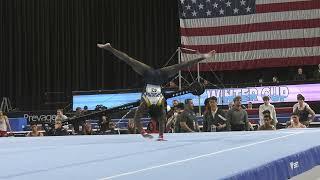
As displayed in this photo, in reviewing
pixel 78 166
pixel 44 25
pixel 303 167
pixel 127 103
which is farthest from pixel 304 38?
pixel 78 166

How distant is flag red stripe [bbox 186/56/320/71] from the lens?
55.7 ft

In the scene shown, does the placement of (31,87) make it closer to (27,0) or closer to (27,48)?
(27,48)

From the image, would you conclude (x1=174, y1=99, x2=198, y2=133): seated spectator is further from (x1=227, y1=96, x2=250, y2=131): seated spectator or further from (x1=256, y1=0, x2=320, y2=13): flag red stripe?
(x1=256, y1=0, x2=320, y2=13): flag red stripe

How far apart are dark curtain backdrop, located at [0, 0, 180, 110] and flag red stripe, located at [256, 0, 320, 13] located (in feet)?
13.0

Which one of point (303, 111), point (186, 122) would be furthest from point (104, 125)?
point (303, 111)

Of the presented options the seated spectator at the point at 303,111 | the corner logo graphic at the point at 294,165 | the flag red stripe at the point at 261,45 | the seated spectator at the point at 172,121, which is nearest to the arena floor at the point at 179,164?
the corner logo graphic at the point at 294,165

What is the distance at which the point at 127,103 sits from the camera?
14.7 meters

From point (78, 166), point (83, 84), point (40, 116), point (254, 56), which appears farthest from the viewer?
point (83, 84)

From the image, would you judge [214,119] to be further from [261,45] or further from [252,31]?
[252,31]

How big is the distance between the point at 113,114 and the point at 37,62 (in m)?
9.02

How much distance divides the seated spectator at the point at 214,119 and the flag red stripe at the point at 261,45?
27.1 feet

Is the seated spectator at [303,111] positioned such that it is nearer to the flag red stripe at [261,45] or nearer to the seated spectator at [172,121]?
the seated spectator at [172,121]

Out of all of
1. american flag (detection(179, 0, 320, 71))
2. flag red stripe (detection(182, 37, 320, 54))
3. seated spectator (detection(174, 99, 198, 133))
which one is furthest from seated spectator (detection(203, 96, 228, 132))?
flag red stripe (detection(182, 37, 320, 54))

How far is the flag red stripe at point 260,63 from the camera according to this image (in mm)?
16967
